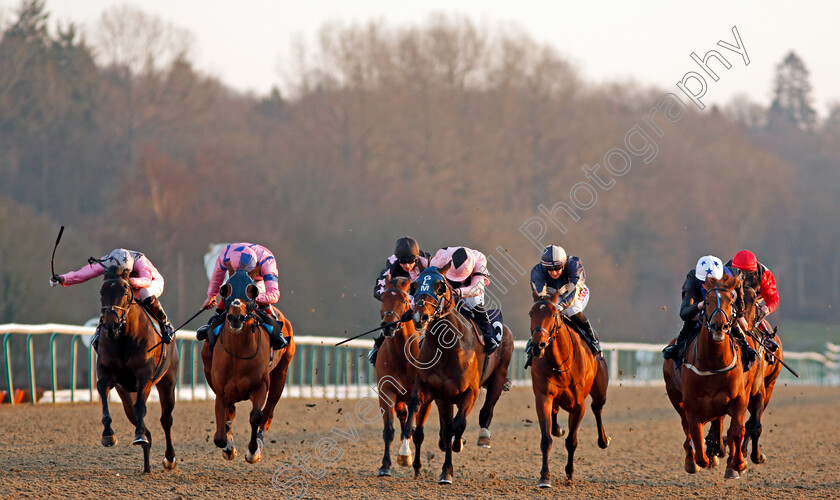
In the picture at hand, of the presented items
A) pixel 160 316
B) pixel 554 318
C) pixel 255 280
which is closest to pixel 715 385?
pixel 554 318

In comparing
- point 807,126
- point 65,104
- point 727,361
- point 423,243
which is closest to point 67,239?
point 65,104

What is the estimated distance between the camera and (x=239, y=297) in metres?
8.63

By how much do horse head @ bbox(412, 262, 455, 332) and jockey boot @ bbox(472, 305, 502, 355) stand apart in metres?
0.62

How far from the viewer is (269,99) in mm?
44031

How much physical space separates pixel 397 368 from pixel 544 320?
4.99 feet

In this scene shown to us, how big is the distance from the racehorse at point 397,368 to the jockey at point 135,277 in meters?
Answer: 1.87

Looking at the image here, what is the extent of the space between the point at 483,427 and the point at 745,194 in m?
47.0

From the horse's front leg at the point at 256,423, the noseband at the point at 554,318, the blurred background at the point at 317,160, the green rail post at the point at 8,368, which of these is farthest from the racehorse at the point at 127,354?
the blurred background at the point at 317,160

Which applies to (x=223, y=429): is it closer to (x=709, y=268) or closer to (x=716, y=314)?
(x=716, y=314)

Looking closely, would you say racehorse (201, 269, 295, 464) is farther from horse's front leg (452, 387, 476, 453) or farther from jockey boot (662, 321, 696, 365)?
jockey boot (662, 321, 696, 365)

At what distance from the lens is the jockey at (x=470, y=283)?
959 cm

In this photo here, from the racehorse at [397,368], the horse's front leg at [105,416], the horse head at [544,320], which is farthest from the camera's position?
the racehorse at [397,368]

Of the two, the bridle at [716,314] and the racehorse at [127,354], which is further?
the racehorse at [127,354]

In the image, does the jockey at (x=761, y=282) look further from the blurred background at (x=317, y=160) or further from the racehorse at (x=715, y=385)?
the blurred background at (x=317, y=160)
